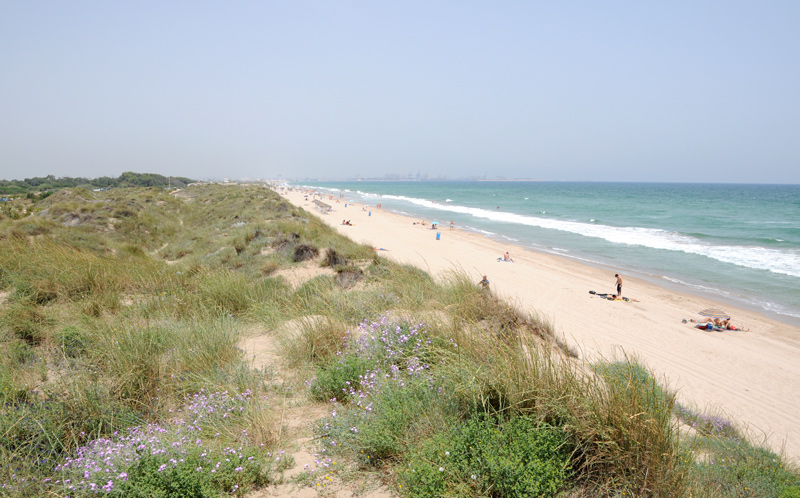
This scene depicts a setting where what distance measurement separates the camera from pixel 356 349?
4.47 metres

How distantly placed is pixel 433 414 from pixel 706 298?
16873mm

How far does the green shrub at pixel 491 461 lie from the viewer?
94.7 inches

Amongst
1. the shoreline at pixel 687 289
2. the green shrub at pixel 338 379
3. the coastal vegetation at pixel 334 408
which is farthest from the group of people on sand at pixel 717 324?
the green shrub at pixel 338 379

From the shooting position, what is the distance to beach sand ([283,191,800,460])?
7367mm

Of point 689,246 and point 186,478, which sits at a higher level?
point 186,478

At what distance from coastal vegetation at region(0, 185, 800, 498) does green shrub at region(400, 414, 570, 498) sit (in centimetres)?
1

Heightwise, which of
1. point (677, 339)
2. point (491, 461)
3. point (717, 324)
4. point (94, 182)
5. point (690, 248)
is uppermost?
point (94, 182)

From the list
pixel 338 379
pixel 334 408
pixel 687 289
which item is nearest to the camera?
pixel 334 408

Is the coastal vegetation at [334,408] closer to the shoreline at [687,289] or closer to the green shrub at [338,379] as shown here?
the green shrub at [338,379]

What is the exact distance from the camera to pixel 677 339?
436 inches

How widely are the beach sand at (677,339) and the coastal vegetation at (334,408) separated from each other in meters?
1.20

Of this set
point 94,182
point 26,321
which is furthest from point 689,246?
point 94,182

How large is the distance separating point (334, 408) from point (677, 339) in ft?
37.2

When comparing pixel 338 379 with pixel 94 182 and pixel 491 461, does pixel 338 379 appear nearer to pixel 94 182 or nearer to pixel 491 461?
pixel 491 461
